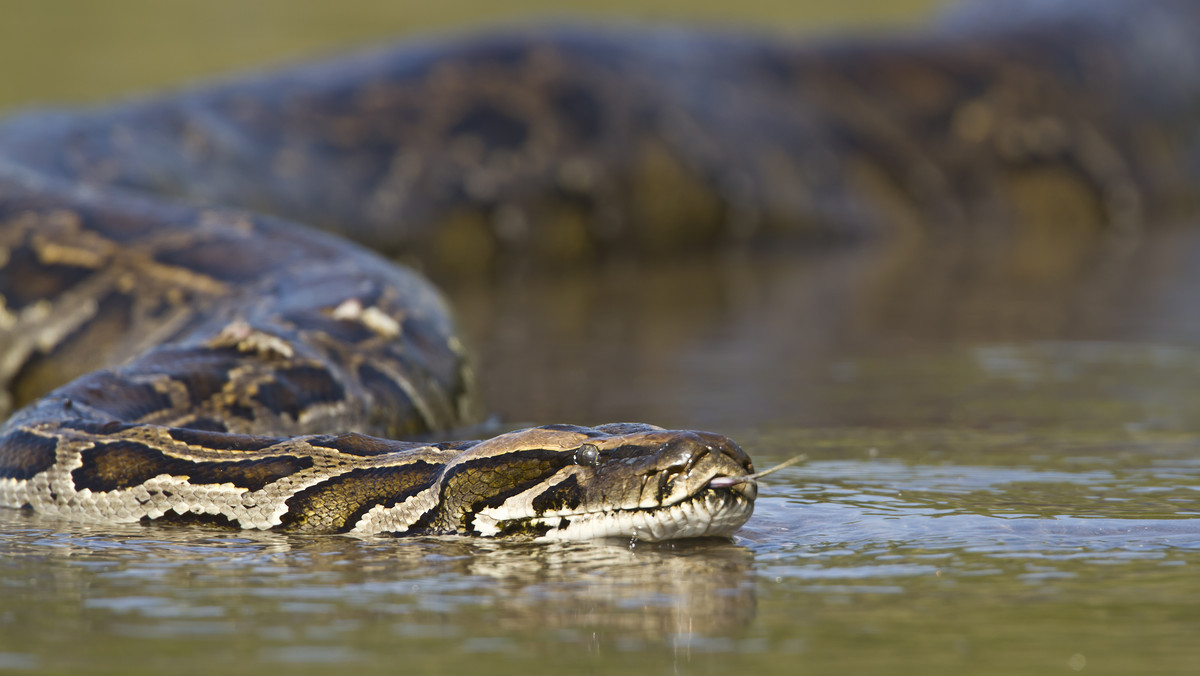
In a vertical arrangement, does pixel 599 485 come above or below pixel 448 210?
below

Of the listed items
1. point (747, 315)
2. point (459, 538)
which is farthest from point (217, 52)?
point (459, 538)

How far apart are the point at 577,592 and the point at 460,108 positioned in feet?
32.8

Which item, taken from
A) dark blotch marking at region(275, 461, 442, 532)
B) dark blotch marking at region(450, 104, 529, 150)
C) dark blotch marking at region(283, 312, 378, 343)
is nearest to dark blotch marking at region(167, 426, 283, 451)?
dark blotch marking at region(275, 461, 442, 532)

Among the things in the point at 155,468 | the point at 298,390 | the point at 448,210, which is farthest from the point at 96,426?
the point at 448,210

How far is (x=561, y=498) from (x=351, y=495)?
0.65 m

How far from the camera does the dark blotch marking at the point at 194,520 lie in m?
5.01

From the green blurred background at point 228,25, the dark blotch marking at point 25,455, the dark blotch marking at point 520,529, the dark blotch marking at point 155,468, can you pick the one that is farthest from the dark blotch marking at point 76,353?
the green blurred background at point 228,25

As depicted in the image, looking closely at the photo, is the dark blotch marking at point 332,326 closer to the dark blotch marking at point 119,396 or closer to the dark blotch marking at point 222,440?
the dark blotch marking at point 119,396

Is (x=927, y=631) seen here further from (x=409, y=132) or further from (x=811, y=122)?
(x=811, y=122)

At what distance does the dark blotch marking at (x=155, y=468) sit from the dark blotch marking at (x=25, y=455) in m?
0.14

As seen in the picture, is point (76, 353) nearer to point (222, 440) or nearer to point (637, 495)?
point (222, 440)

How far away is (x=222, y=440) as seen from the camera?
17.2 feet

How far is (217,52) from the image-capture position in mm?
24203

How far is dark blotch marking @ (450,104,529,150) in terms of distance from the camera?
1379 centimetres
